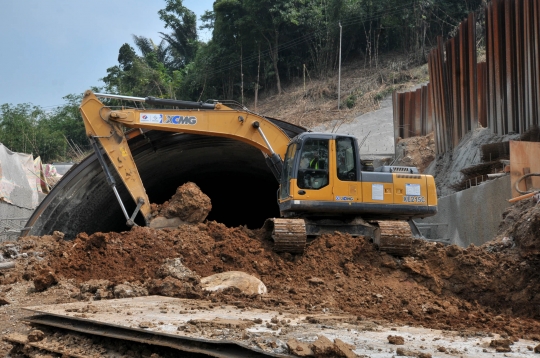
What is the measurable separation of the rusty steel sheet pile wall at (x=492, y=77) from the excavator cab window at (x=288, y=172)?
19.6 ft

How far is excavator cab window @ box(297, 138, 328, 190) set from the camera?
11.7 meters

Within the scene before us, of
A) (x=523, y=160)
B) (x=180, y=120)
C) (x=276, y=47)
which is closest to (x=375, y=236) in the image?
(x=523, y=160)

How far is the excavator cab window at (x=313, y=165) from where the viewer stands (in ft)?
38.4

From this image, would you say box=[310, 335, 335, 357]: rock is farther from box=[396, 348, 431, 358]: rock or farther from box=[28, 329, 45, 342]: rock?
box=[28, 329, 45, 342]: rock

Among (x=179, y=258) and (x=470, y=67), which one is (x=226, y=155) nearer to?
(x=470, y=67)

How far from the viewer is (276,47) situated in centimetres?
3959

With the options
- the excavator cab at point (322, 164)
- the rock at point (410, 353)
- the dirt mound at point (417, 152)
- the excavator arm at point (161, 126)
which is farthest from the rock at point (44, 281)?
the dirt mound at point (417, 152)

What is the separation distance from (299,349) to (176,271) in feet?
17.0

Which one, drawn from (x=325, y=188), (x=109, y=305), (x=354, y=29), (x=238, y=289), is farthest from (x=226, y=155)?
(x=354, y=29)

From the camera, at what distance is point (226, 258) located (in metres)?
11.2

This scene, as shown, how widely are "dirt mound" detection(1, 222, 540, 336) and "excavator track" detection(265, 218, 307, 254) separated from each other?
235mm

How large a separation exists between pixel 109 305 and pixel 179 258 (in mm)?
3149

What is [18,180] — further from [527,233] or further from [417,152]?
[527,233]

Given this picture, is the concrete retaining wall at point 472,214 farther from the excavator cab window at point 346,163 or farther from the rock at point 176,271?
the rock at point 176,271
